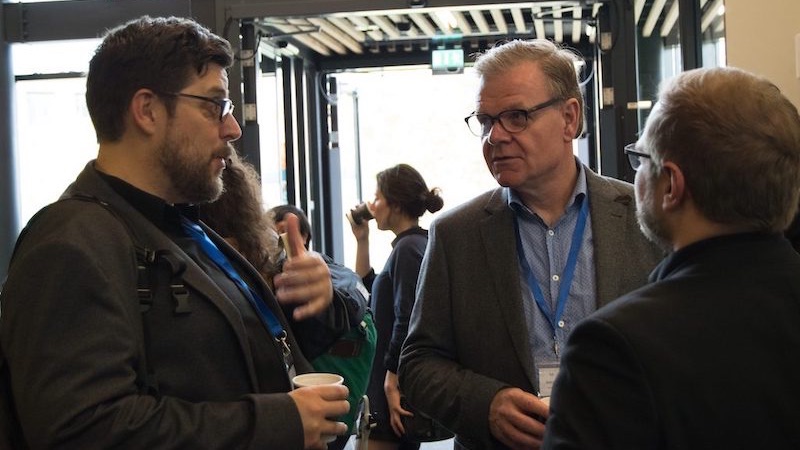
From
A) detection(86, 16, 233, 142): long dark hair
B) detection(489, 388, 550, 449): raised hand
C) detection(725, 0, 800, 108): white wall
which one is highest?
detection(725, 0, 800, 108): white wall

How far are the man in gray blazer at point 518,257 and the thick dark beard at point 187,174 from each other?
2.06 feet

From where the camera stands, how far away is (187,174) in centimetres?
182

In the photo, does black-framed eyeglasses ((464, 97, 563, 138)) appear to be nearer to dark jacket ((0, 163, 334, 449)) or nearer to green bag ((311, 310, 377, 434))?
green bag ((311, 310, 377, 434))

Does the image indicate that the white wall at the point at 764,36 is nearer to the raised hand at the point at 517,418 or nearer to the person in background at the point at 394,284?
the person in background at the point at 394,284

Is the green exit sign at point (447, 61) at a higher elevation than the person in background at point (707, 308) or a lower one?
higher

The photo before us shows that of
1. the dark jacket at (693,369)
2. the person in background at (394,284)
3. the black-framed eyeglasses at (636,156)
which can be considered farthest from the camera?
the person in background at (394,284)

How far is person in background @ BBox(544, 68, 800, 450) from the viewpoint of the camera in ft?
3.92

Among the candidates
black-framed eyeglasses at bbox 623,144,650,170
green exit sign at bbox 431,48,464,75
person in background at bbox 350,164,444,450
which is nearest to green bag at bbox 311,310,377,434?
black-framed eyeglasses at bbox 623,144,650,170

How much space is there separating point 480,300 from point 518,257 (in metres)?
0.14

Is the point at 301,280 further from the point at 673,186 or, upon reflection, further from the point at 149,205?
the point at 673,186

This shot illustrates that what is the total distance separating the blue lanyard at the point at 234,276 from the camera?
1.86 meters

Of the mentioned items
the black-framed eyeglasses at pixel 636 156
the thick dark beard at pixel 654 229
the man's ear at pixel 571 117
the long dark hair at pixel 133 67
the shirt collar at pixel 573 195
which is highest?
the long dark hair at pixel 133 67

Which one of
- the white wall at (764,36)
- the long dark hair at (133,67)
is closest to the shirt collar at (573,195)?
the long dark hair at (133,67)

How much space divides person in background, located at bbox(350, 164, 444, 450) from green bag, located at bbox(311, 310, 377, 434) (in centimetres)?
130
